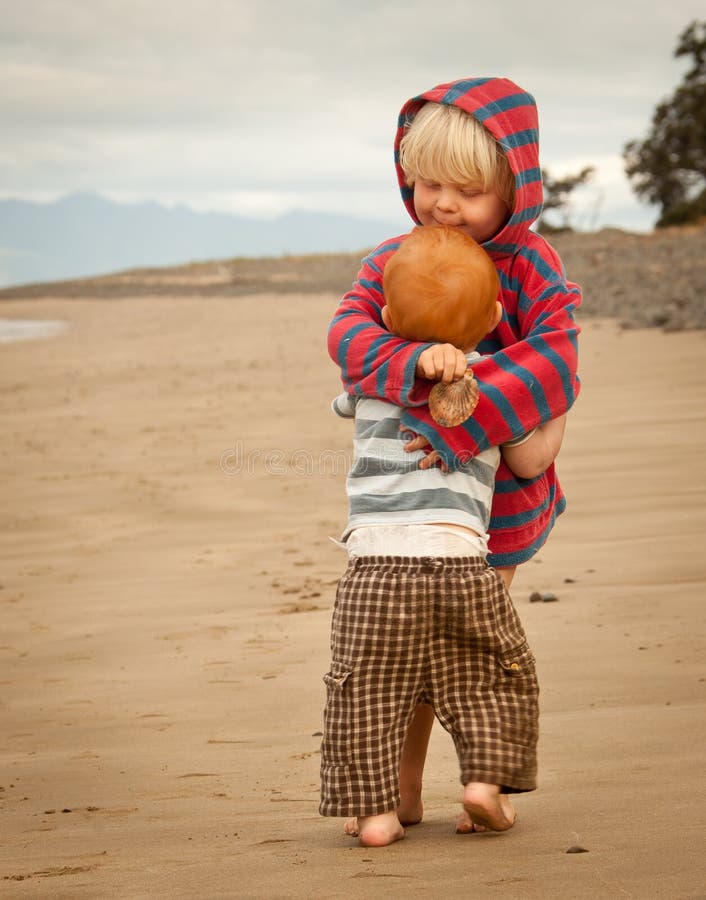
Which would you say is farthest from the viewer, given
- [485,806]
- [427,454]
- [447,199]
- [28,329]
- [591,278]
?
[28,329]

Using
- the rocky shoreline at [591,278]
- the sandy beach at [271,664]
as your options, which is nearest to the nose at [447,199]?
the sandy beach at [271,664]

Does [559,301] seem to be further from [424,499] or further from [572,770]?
[572,770]

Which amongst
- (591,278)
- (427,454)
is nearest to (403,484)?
(427,454)

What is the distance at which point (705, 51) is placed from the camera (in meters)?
45.9

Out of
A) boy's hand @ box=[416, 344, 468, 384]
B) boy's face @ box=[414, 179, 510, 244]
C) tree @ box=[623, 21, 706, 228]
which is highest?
tree @ box=[623, 21, 706, 228]

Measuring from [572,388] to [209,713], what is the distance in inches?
67.9

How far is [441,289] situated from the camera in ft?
8.04

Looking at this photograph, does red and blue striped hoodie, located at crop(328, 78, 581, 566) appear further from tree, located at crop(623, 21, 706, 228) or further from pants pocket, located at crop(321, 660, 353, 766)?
tree, located at crop(623, 21, 706, 228)

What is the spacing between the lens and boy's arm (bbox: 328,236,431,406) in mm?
2473

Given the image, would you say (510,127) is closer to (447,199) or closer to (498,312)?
(447,199)

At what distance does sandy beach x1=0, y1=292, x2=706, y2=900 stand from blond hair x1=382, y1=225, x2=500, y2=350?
1010 mm

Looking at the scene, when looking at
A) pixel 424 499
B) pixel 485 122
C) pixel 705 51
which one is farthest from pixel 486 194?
pixel 705 51

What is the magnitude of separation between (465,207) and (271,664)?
2034 millimetres

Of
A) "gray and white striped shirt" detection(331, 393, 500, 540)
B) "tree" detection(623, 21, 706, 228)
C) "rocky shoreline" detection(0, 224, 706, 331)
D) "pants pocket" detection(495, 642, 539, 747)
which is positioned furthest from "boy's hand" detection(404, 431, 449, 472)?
"tree" detection(623, 21, 706, 228)
